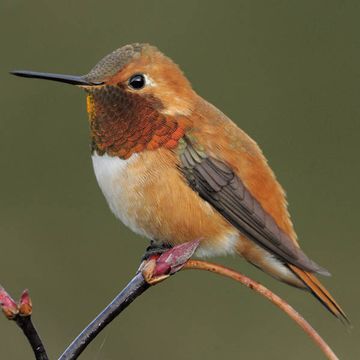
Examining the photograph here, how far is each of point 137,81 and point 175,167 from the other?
347 millimetres

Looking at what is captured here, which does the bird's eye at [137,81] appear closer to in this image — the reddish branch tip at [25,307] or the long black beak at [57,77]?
the long black beak at [57,77]

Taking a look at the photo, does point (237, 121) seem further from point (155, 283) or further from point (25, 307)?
point (25, 307)

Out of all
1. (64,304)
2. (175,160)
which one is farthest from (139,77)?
(64,304)

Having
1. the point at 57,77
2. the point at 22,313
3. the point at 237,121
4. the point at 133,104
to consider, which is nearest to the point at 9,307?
the point at 22,313

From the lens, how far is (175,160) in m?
3.42

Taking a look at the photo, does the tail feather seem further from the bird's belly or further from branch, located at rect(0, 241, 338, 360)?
branch, located at rect(0, 241, 338, 360)

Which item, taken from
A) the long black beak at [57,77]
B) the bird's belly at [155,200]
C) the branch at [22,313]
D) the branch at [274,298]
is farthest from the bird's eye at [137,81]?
the branch at [22,313]

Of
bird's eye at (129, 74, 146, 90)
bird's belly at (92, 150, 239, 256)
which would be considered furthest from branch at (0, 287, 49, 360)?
bird's eye at (129, 74, 146, 90)

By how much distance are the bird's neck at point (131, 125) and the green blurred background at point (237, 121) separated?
206 centimetres

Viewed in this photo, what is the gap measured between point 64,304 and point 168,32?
2.40 metres

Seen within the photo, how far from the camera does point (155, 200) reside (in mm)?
3355

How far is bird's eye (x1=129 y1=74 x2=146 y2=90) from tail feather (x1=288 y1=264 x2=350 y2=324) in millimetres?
891

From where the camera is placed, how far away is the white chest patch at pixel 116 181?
3.37m

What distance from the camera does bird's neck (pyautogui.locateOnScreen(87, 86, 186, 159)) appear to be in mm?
3371
